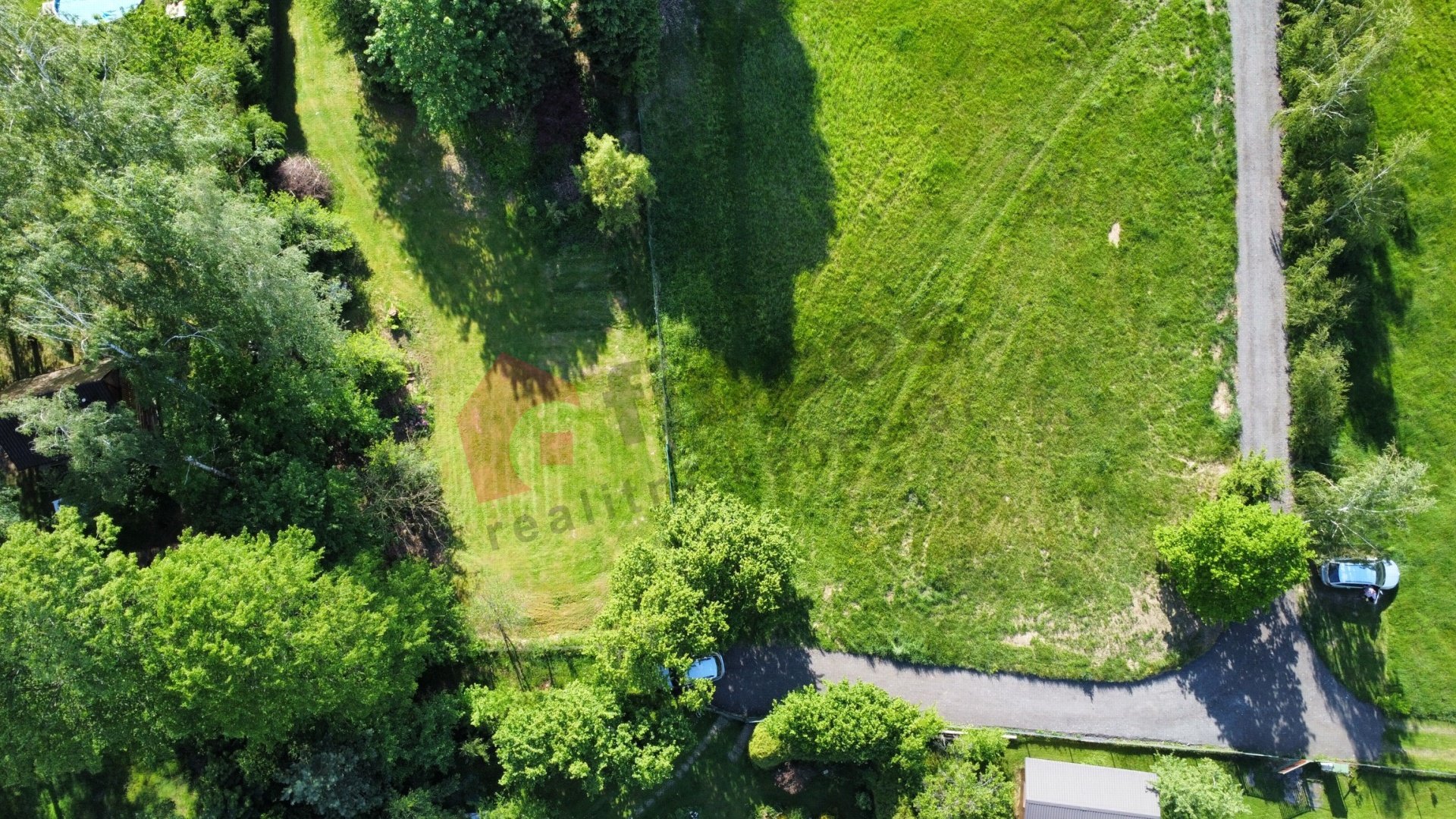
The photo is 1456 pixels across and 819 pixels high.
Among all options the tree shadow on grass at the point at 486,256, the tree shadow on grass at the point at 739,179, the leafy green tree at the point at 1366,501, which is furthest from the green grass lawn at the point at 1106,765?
the tree shadow on grass at the point at 486,256

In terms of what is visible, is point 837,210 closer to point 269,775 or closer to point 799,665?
point 799,665

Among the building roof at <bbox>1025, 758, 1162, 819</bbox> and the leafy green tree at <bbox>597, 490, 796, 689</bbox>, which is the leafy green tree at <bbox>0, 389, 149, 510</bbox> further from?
the building roof at <bbox>1025, 758, 1162, 819</bbox>

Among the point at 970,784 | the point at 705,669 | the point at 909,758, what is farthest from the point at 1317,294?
the point at 705,669

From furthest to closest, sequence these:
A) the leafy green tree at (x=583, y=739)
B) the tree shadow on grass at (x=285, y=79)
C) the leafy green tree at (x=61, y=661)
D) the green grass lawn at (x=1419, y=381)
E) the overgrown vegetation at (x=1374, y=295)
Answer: the tree shadow on grass at (x=285, y=79) < the green grass lawn at (x=1419, y=381) < the overgrown vegetation at (x=1374, y=295) < the leafy green tree at (x=583, y=739) < the leafy green tree at (x=61, y=661)

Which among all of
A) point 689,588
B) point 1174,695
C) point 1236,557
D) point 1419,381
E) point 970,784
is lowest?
point 970,784

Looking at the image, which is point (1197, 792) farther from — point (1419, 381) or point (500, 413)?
point (500, 413)

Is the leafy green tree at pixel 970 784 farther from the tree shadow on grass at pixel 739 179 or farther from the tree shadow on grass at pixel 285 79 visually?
the tree shadow on grass at pixel 285 79

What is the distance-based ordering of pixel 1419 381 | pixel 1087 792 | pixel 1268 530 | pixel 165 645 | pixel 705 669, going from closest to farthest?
pixel 165 645
pixel 1268 530
pixel 1087 792
pixel 705 669
pixel 1419 381
